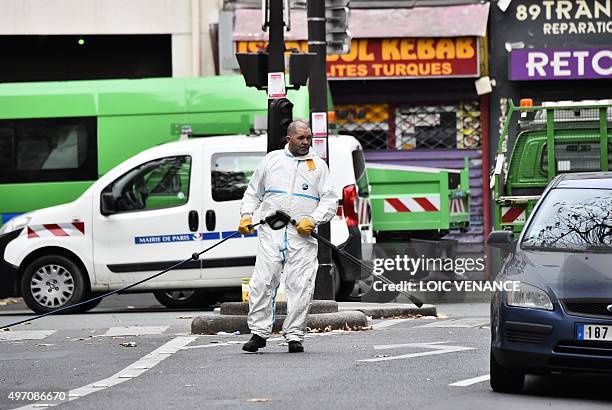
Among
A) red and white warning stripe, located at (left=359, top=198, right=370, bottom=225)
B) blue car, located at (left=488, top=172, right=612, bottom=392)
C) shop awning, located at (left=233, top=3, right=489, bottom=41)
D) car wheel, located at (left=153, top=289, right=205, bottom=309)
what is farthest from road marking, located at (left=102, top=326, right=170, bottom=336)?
shop awning, located at (left=233, top=3, right=489, bottom=41)

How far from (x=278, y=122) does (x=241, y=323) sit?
5.92ft

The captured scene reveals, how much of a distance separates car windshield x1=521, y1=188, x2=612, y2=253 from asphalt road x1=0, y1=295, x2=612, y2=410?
88 centimetres

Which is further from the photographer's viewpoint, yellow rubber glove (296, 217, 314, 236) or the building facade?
the building facade

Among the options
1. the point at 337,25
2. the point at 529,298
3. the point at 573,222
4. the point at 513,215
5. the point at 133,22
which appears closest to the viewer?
the point at 529,298

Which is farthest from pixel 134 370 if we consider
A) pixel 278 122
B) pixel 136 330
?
pixel 136 330

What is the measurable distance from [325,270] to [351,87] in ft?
33.5

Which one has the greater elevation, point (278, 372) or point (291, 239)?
point (291, 239)

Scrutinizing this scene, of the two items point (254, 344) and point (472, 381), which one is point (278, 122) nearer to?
point (254, 344)

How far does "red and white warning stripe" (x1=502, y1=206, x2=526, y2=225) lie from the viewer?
15.7 metres

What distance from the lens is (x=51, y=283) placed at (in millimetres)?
17078

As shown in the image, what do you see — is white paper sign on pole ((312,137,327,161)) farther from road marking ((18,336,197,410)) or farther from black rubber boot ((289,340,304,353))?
black rubber boot ((289,340,304,353))

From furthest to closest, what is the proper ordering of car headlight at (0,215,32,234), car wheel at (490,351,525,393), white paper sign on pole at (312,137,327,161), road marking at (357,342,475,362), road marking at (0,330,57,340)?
car headlight at (0,215,32,234), white paper sign on pole at (312,137,327,161), road marking at (0,330,57,340), road marking at (357,342,475,362), car wheel at (490,351,525,393)

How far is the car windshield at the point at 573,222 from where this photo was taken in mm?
9203

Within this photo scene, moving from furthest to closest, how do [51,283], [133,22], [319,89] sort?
[133,22]
[51,283]
[319,89]
